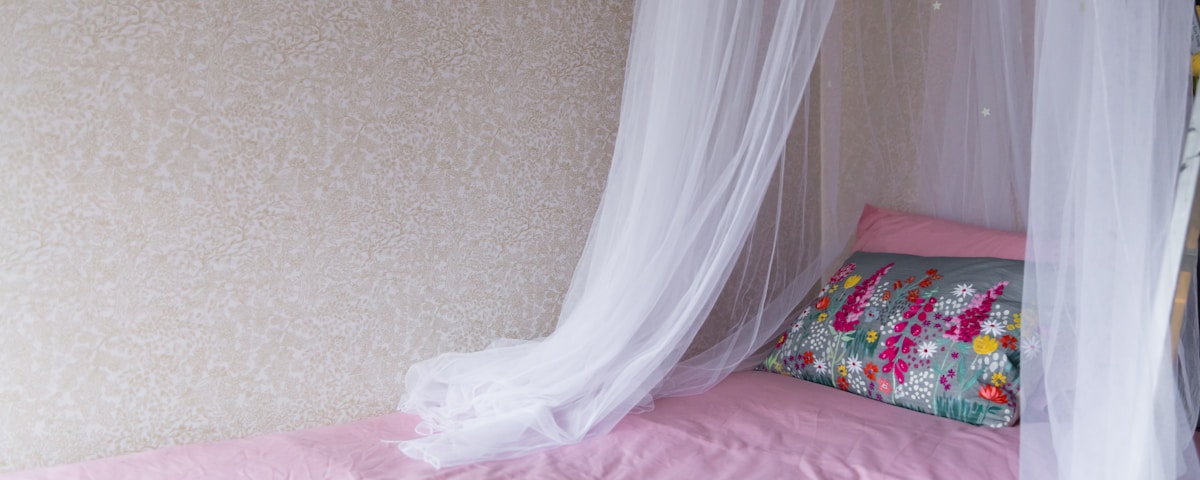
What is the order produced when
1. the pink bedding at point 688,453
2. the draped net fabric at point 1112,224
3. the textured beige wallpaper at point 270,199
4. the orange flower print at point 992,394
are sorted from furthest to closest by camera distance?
the orange flower print at point 992,394 < the textured beige wallpaper at point 270,199 < the pink bedding at point 688,453 < the draped net fabric at point 1112,224

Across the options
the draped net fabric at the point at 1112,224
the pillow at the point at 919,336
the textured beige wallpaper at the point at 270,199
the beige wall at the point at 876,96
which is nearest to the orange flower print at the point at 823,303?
the pillow at the point at 919,336

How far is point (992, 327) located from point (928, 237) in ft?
1.44

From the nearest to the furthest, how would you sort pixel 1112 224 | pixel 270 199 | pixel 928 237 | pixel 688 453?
pixel 1112 224
pixel 688 453
pixel 270 199
pixel 928 237

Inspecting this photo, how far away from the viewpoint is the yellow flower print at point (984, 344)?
1849mm

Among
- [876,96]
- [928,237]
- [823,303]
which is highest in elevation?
[876,96]

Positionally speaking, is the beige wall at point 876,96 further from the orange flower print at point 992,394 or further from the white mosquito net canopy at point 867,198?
the orange flower print at point 992,394

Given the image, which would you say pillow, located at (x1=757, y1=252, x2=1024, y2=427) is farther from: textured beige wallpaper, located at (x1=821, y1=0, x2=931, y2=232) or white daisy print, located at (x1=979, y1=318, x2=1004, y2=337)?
textured beige wallpaper, located at (x1=821, y1=0, x2=931, y2=232)

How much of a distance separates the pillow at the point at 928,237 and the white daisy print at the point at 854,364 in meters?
0.37

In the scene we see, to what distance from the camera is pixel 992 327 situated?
188cm

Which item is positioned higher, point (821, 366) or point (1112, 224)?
point (1112, 224)

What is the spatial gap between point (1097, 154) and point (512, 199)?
1.39 m

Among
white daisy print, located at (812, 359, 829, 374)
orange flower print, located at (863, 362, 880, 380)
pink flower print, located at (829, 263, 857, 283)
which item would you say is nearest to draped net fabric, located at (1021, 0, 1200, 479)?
orange flower print, located at (863, 362, 880, 380)

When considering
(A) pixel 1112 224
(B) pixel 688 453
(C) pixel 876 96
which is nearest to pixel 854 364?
(B) pixel 688 453

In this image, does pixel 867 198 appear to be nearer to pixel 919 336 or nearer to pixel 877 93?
pixel 877 93
